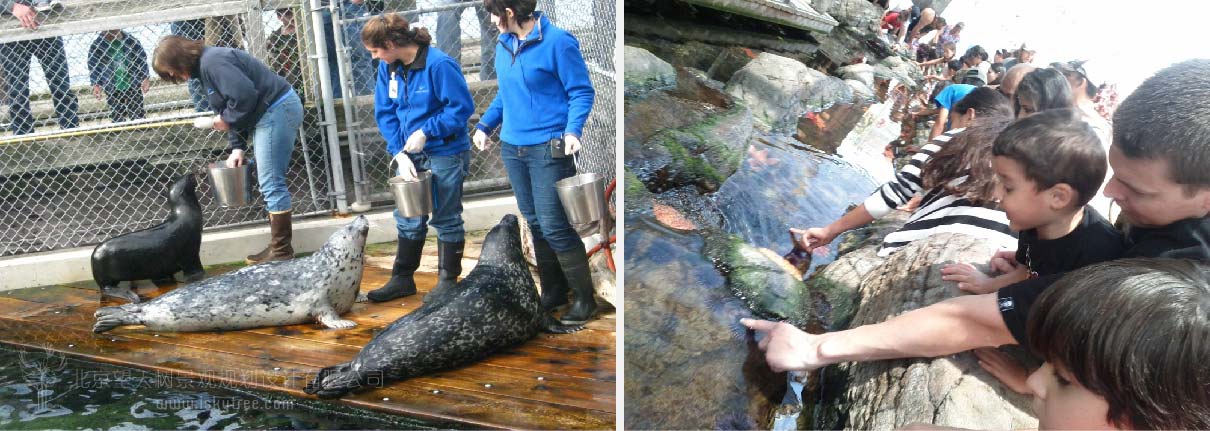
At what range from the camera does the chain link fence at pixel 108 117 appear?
17.3ft

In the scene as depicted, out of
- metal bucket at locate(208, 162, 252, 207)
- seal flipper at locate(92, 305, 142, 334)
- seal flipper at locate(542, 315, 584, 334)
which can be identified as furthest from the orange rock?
seal flipper at locate(92, 305, 142, 334)

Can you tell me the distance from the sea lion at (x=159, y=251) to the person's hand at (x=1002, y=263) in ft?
14.0

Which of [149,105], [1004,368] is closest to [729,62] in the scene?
[1004,368]

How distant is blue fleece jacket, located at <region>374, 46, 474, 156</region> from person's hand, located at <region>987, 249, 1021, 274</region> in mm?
2637

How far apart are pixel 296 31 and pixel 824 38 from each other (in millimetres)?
3885

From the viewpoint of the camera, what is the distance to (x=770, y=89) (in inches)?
104

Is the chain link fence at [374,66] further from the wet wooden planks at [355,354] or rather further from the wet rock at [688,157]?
the wet rock at [688,157]

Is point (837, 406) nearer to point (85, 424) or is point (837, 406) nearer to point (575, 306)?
point (575, 306)

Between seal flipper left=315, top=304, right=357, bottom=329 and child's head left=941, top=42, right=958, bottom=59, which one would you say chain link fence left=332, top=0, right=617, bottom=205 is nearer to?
seal flipper left=315, top=304, right=357, bottom=329

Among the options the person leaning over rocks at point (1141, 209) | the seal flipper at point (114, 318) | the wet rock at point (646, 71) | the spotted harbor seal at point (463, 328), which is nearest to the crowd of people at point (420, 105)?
the spotted harbor seal at point (463, 328)

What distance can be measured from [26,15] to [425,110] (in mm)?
2348

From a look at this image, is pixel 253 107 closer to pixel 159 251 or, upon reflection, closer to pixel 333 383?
pixel 159 251

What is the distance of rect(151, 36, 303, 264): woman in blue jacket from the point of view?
492 cm

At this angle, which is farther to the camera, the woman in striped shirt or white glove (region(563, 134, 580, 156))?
white glove (region(563, 134, 580, 156))
